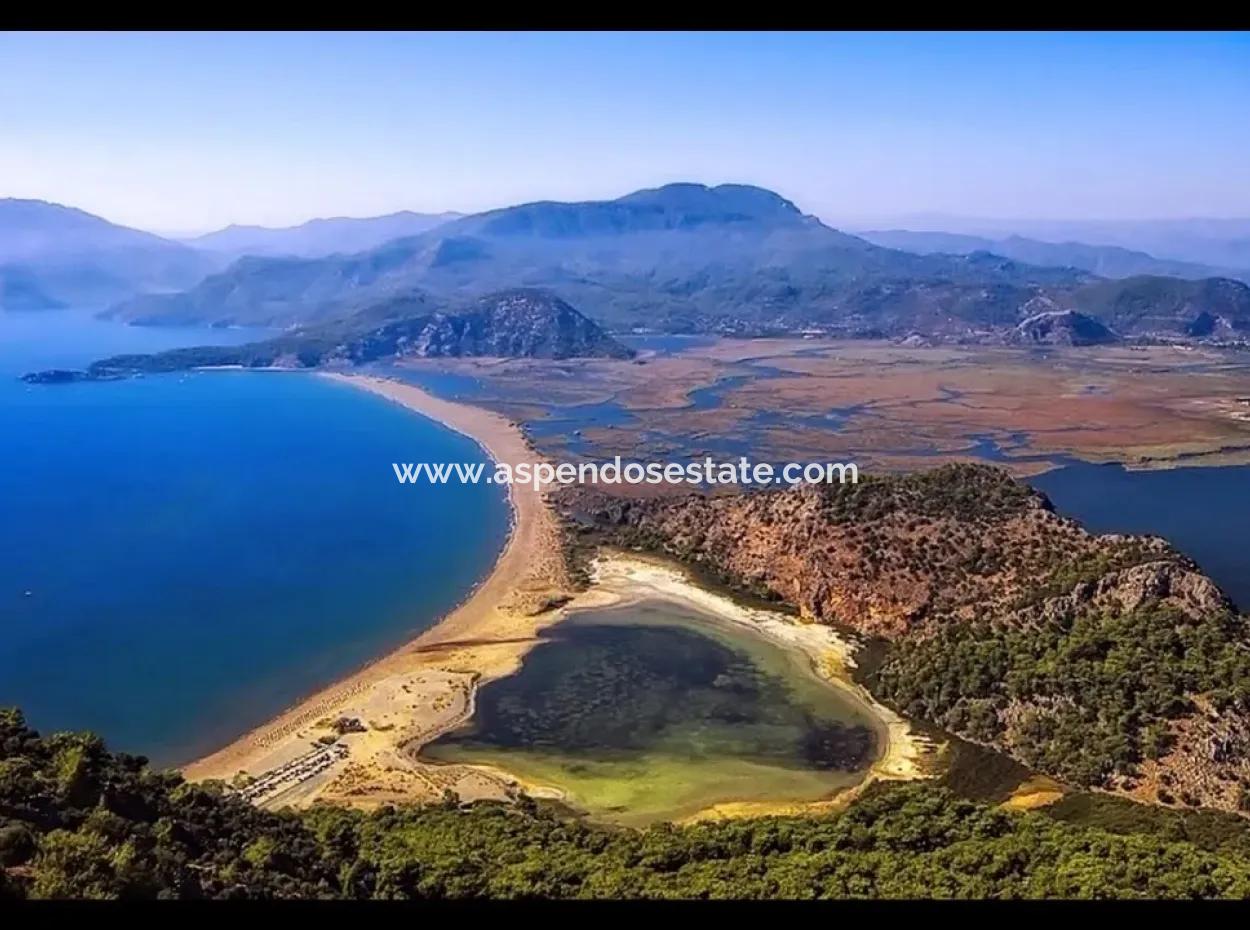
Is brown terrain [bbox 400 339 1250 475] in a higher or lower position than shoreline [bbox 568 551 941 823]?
higher

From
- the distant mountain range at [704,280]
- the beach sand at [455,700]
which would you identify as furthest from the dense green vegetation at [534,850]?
the distant mountain range at [704,280]

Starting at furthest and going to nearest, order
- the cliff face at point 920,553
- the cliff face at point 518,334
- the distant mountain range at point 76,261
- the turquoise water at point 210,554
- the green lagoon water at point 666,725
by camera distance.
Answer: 1. the distant mountain range at point 76,261
2. the cliff face at point 518,334
3. the turquoise water at point 210,554
4. the cliff face at point 920,553
5. the green lagoon water at point 666,725

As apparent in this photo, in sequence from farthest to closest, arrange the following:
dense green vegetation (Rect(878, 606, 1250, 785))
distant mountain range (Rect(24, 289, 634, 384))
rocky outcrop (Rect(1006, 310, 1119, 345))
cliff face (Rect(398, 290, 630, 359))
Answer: rocky outcrop (Rect(1006, 310, 1119, 345))
cliff face (Rect(398, 290, 630, 359))
distant mountain range (Rect(24, 289, 634, 384))
dense green vegetation (Rect(878, 606, 1250, 785))

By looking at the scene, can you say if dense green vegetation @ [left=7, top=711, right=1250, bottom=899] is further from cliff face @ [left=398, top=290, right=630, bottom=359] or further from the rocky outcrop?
the rocky outcrop

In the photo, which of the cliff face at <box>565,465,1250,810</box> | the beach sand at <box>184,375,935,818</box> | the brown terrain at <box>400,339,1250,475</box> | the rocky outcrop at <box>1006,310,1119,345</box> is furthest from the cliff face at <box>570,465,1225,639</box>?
the rocky outcrop at <box>1006,310,1119,345</box>

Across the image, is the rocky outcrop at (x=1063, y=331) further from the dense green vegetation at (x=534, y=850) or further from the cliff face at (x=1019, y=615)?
the dense green vegetation at (x=534, y=850)

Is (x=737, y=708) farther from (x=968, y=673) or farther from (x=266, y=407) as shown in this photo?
(x=266, y=407)

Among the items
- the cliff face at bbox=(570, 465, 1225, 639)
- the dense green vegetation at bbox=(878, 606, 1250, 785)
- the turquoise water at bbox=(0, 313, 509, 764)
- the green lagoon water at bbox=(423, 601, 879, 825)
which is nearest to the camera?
the dense green vegetation at bbox=(878, 606, 1250, 785)
